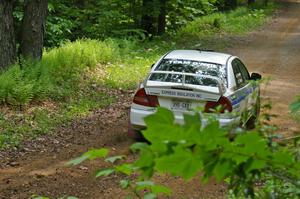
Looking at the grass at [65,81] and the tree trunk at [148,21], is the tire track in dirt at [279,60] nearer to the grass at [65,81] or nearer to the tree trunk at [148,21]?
the grass at [65,81]

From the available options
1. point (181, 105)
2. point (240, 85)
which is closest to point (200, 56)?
point (240, 85)

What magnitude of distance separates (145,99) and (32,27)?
558cm

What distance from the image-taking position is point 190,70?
27.3 feet

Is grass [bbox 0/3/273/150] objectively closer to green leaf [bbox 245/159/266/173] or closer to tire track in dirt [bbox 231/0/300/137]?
tire track in dirt [bbox 231/0/300/137]

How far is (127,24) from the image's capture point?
2234 cm

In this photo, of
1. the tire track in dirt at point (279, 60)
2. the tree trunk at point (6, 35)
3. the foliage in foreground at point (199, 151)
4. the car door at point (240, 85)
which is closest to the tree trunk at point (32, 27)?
the tree trunk at point (6, 35)

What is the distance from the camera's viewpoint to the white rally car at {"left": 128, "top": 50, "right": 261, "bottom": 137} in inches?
310

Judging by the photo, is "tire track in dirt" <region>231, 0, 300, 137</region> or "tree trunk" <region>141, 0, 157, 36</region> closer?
"tire track in dirt" <region>231, 0, 300, 137</region>

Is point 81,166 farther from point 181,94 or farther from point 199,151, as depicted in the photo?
point 199,151

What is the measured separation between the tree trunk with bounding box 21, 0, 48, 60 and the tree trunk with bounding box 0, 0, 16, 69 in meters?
0.97

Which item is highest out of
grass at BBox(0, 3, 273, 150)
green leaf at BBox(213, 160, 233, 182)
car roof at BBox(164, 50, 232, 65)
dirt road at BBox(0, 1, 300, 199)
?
green leaf at BBox(213, 160, 233, 182)

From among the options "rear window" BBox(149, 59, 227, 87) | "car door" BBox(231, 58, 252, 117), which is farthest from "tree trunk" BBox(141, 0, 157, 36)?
"rear window" BBox(149, 59, 227, 87)

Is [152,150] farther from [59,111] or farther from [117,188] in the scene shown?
[59,111]

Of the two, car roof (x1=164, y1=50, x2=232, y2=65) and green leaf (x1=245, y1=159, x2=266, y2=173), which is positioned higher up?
green leaf (x1=245, y1=159, x2=266, y2=173)
